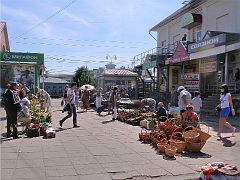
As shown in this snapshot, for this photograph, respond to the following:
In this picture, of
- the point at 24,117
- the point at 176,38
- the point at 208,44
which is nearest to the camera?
the point at 24,117

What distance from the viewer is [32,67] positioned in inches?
1025

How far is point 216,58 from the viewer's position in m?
21.8

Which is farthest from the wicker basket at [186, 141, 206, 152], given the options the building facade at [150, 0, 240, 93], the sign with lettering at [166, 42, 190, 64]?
the sign with lettering at [166, 42, 190, 64]

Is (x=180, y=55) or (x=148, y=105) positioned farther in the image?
(x=180, y=55)

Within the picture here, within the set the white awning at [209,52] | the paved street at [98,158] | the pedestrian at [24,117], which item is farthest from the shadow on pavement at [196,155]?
the white awning at [209,52]

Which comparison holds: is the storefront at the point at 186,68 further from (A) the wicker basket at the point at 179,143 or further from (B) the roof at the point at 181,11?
(A) the wicker basket at the point at 179,143

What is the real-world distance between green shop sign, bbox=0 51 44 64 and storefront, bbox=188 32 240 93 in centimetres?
1168

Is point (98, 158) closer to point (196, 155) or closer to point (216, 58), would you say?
point (196, 155)

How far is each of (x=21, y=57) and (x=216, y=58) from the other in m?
14.8

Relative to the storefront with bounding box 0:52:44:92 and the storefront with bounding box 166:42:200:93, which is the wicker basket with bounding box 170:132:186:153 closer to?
the storefront with bounding box 166:42:200:93

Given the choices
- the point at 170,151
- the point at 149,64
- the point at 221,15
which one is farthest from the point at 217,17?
the point at 170,151

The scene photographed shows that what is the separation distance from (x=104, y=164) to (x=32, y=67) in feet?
65.8

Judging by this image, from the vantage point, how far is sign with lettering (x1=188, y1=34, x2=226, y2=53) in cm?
2059

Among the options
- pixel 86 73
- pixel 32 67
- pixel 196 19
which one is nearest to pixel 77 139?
pixel 32 67
